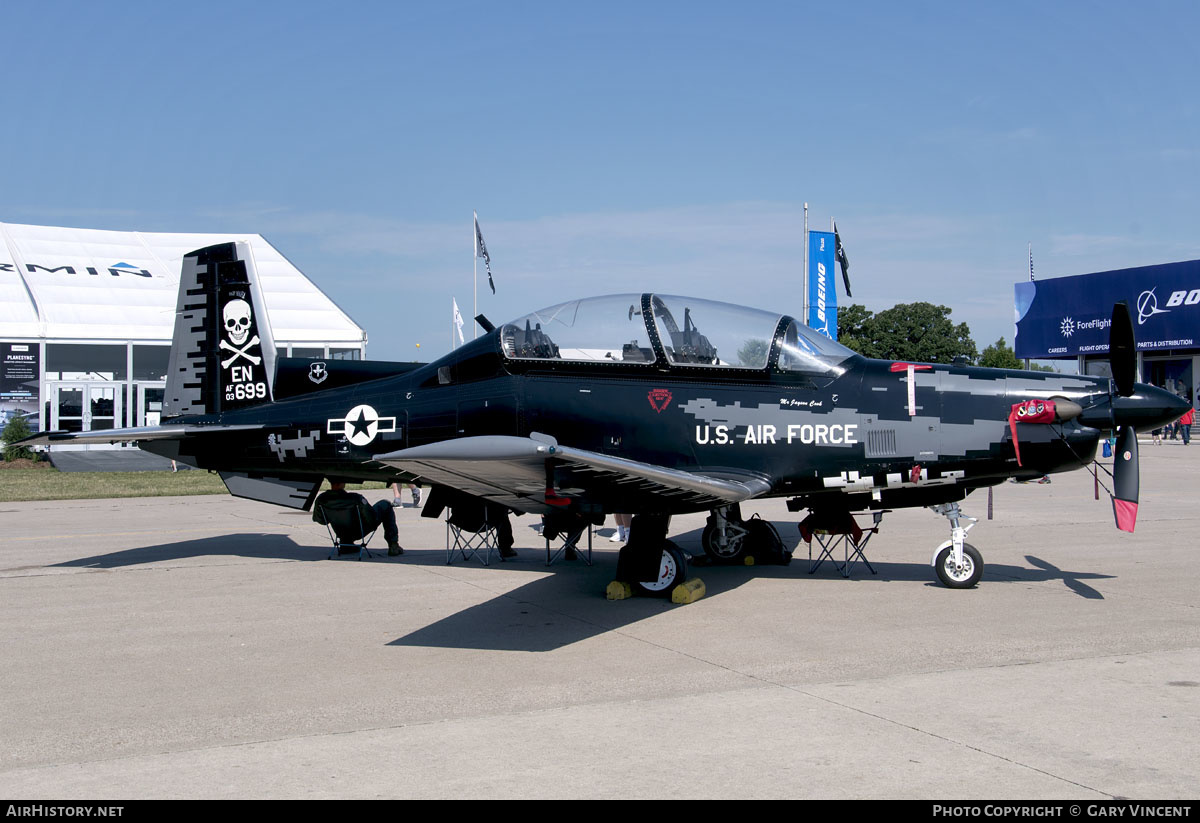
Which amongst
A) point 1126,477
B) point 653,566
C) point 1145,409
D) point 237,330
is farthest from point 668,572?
point 237,330

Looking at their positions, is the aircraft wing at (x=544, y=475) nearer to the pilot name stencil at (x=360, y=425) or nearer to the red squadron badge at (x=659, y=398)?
the red squadron badge at (x=659, y=398)

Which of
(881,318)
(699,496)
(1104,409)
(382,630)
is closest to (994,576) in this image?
(1104,409)

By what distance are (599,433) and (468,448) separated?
8.89ft

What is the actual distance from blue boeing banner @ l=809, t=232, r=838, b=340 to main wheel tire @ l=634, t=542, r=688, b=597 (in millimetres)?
17989

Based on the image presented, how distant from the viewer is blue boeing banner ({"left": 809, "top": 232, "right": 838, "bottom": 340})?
84.4ft

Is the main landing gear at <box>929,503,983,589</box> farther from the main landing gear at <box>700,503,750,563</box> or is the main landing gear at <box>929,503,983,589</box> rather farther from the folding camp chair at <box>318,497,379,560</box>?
the folding camp chair at <box>318,497,379,560</box>

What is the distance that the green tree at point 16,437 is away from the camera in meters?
30.8

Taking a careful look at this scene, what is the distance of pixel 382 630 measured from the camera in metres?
7.58

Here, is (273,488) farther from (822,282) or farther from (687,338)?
(822,282)

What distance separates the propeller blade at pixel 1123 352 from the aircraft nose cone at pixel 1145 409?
91 mm

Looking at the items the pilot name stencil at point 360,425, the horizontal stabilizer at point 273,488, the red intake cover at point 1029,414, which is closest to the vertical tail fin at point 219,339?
the horizontal stabilizer at point 273,488

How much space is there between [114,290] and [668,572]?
3518cm

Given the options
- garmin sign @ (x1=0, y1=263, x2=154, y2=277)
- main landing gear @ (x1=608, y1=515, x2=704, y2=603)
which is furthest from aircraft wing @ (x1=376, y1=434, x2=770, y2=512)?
garmin sign @ (x1=0, y1=263, x2=154, y2=277)

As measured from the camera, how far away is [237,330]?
11.5 meters
